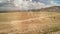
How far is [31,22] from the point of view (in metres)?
1.04

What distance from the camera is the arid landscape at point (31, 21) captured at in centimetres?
99

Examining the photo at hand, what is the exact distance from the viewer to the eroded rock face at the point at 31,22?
1.00m

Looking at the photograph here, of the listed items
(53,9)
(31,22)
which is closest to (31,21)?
(31,22)

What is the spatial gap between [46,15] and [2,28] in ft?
1.52

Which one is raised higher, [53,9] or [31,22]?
[53,9]

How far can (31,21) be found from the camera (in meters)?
1.04

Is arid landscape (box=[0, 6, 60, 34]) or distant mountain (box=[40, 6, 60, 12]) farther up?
distant mountain (box=[40, 6, 60, 12])

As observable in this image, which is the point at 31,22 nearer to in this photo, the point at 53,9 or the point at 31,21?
the point at 31,21

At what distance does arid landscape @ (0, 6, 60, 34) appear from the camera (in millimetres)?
991

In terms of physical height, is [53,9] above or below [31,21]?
above

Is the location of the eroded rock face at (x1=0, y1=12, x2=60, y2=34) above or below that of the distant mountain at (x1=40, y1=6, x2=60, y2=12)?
below

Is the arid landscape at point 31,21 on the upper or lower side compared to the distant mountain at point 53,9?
lower

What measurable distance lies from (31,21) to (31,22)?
1cm

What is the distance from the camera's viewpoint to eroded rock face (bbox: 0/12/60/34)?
998 millimetres
